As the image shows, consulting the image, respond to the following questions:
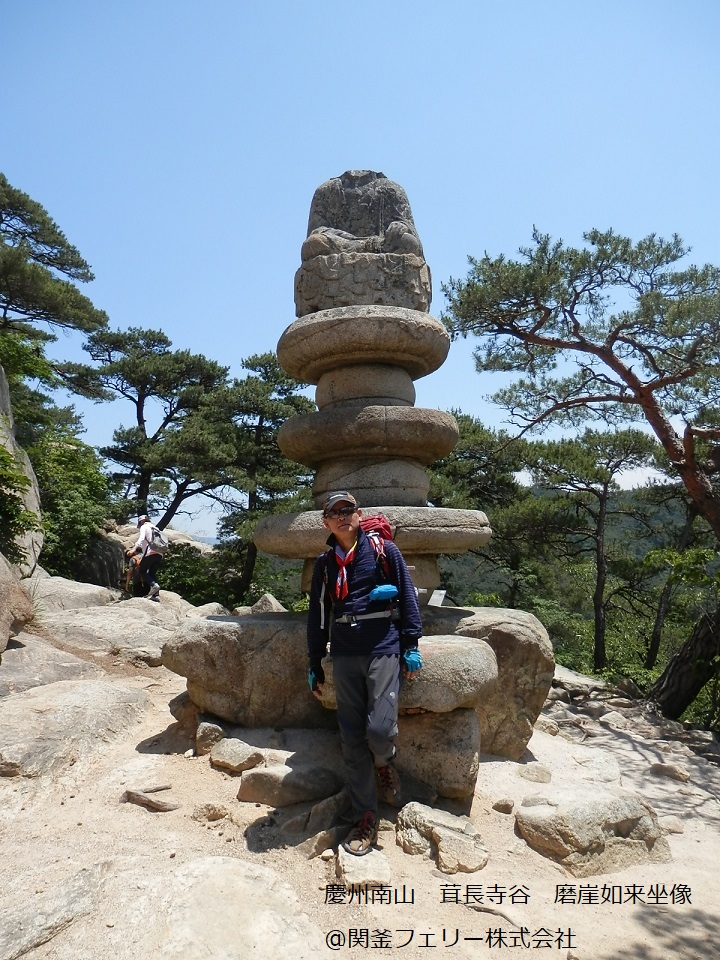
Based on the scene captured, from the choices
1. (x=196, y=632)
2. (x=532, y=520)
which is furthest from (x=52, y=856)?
(x=532, y=520)

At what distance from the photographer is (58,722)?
4145 mm

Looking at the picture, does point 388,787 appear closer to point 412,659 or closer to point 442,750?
point 442,750

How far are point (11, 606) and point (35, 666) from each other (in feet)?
2.54

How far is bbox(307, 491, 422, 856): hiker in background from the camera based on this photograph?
332cm

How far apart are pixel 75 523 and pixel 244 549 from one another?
4.42 meters

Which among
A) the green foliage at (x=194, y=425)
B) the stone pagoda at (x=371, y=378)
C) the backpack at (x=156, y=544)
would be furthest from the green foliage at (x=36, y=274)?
the stone pagoda at (x=371, y=378)

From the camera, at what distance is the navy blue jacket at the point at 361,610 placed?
3.41 meters

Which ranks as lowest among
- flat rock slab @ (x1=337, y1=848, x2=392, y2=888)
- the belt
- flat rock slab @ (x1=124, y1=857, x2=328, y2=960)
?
flat rock slab @ (x1=124, y1=857, x2=328, y2=960)

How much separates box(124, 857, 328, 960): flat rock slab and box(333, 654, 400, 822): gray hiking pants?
2.00 ft

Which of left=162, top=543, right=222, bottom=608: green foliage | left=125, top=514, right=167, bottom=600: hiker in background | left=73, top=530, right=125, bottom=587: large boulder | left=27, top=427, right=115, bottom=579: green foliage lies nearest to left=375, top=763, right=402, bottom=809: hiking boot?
left=125, top=514, right=167, bottom=600: hiker in background

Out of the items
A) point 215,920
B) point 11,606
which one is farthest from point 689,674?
point 11,606

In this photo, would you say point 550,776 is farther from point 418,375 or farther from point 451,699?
point 418,375

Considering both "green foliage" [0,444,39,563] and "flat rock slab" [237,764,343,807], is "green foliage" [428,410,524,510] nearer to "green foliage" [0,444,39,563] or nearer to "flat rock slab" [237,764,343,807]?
"green foliage" [0,444,39,563]

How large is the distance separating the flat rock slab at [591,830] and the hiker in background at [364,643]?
0.81m
